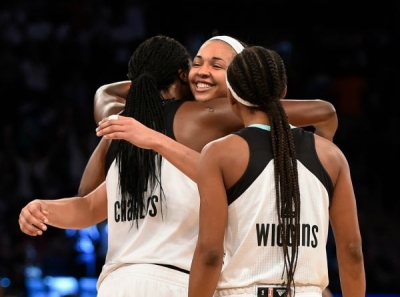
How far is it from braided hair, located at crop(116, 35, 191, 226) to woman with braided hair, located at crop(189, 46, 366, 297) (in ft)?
1.78

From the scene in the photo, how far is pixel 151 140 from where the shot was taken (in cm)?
294

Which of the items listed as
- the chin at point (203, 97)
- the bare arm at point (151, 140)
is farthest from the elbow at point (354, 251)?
the chin at point (203, 97)

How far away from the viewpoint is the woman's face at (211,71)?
3.44 m

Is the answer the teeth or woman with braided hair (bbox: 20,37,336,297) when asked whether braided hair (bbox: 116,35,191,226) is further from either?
the teeth

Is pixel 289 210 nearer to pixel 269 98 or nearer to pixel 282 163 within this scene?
pixel 282 163

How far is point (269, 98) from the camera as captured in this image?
2.76 m

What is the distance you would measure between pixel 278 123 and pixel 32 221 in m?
1.11

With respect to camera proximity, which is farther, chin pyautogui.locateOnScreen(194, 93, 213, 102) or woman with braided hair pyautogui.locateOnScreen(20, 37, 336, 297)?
chin pyautogui.locateOnScreen(194, 93, 213, 102)

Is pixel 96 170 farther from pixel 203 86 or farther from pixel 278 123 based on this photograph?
pixel 278 123

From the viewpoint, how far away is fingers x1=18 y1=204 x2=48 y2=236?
3299mm

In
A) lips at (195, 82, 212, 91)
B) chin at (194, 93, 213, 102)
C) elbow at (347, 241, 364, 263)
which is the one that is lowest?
elbow at (347, 241, 364, 263)

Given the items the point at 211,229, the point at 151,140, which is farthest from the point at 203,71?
the point at 211,229

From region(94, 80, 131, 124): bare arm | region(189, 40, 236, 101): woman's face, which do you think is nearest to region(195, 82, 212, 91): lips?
region(189, 40, 236, 101): woman's face

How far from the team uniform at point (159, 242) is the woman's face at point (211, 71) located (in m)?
0.21
